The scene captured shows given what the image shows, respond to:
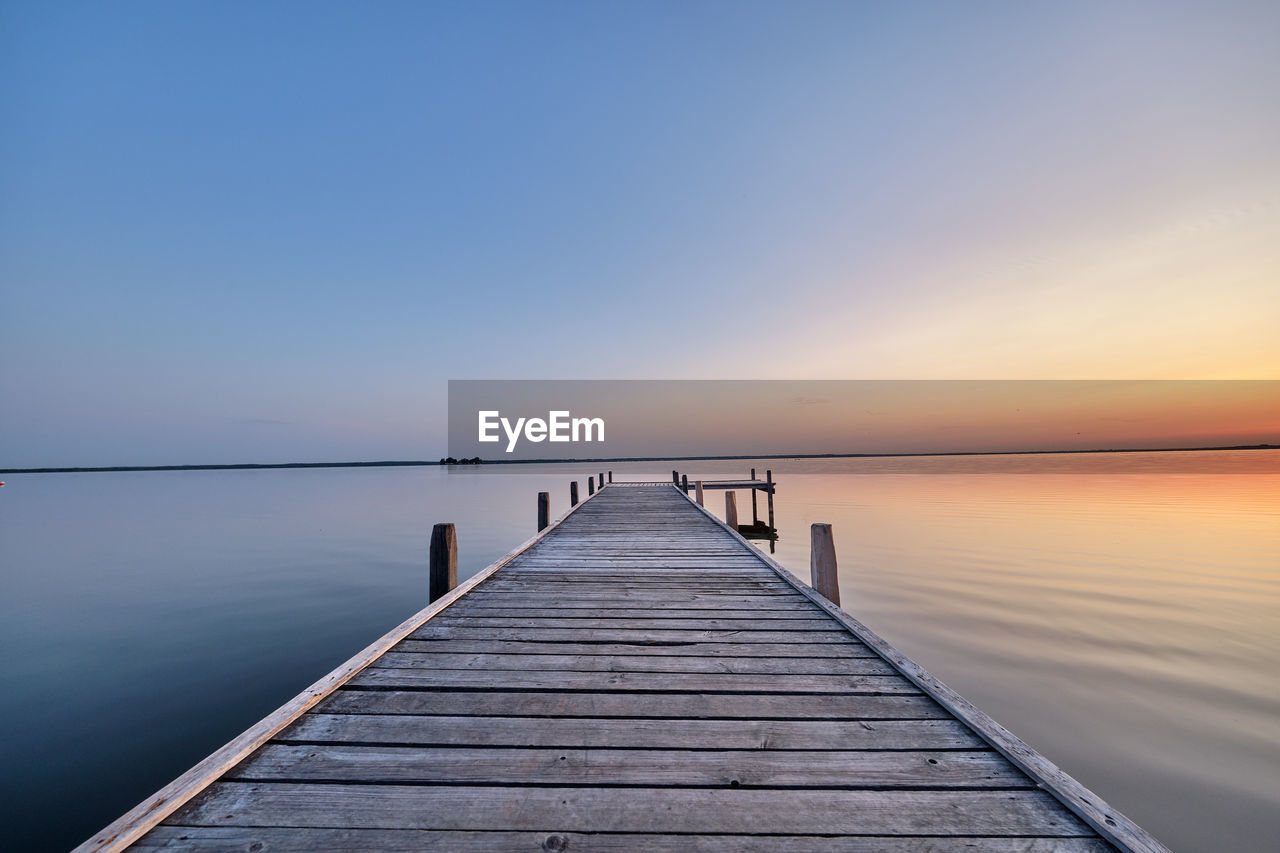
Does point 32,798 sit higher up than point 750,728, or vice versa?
point 750,728

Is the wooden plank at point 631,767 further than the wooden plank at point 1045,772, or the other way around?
the wooden plank at point 631,767

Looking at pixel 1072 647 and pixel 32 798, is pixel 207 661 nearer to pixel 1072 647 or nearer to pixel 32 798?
pixel 32 798

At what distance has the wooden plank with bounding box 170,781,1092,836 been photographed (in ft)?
6.73

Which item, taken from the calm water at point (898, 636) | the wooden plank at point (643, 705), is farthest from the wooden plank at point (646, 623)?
the calm water at point (898, 636)

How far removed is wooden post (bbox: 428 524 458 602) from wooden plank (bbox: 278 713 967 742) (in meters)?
3.23

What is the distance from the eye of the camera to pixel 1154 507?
23.0 meters

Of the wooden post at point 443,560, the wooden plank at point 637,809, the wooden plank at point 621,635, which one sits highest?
the wooden post at point 443,560

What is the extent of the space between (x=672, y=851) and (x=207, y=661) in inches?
359

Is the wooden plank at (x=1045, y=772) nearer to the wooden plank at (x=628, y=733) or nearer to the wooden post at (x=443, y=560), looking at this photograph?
the wooden plank at (x=628, y=733)

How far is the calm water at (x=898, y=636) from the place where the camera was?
5012 mm

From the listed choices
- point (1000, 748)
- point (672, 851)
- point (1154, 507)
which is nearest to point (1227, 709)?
point (1000, 748)

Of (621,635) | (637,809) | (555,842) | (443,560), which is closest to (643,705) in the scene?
(637,809)

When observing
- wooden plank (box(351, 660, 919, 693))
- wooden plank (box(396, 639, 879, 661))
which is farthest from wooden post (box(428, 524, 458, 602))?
wooden plank (box(351, 660, 919, 693))

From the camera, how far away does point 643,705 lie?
2.99 m
